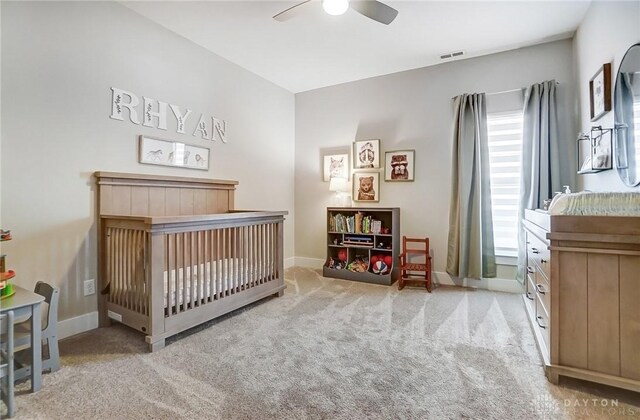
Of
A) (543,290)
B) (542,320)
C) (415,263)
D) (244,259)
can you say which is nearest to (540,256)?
(543,290)

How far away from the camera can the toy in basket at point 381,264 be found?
3641mm

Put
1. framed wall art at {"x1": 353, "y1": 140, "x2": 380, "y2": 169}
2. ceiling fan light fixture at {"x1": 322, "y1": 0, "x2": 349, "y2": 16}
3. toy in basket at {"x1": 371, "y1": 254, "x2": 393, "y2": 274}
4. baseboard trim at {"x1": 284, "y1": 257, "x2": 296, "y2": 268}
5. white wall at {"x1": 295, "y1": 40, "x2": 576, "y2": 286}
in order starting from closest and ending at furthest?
ceiling fan light fixture at {"x1": 322, "y1": 0, "x2": 349, "y2": 16} → white wall at {"x1": 295, "y1": 40, "x2": 576, "y2": 286} → toy in basket at {"x1": 371, "y1": 254, "x2": 393, "y2": 274} → framed wall art at {"x1": 353, "y1": 140, "x2": 380, "y2": 169} → baseboard trim at {"x1": 284, "y1": 257, "x2": 296, "y2": 268}

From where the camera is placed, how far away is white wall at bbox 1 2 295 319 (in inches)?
77.8

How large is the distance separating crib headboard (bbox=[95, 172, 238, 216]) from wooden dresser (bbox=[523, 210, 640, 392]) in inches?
113

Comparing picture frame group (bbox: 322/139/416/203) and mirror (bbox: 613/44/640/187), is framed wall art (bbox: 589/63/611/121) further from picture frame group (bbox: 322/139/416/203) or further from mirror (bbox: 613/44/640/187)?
picture frame group (bbox: 322/139/416/203)

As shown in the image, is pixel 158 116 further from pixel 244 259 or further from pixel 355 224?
pixel 355 224

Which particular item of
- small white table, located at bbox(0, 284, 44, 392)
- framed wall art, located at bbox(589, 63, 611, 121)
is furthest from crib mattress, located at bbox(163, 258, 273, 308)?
framed wall art, located at bbox(589, 63, 611, 121)

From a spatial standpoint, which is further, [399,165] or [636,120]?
[399,165]

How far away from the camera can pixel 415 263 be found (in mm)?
3705

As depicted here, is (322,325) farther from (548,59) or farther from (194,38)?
(548,59)

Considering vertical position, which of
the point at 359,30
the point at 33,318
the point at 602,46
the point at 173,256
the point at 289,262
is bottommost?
the point at 289,262

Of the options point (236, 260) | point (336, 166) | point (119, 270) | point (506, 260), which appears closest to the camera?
point (119, 270)

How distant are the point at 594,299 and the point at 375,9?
2.19 m

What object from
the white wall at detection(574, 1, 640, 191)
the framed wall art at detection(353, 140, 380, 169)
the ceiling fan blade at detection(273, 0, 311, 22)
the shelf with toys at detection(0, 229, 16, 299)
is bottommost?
the shelf with toys at detection(0, 229, 16, 299)
